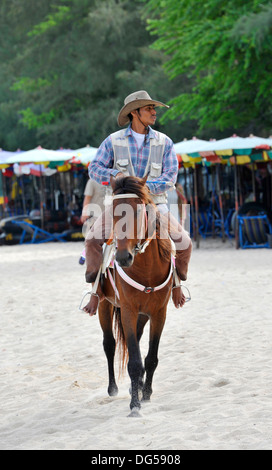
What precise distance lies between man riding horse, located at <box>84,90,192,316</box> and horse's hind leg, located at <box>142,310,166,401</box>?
37 cm

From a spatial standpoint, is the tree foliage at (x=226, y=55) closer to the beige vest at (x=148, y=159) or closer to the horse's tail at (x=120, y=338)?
the beige vest at (x=148, y=159)

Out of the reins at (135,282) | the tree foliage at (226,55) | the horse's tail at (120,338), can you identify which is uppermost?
the tree foliage at (226,55)

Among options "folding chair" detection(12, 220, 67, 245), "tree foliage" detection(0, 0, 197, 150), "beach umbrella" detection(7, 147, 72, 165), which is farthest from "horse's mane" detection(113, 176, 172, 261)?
"tree foliage" detection(0, 0, 197, 150)

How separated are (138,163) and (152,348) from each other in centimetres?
138

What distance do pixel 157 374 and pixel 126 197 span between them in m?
2.25

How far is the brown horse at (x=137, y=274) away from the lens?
14.4 ft

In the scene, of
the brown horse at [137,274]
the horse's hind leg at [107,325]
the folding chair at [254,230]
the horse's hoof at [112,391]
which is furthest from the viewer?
the folding chair at [254,230]

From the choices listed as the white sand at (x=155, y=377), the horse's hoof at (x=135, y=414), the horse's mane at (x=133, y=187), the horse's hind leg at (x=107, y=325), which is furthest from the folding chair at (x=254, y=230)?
the horse's mane at (x=133, y=187)

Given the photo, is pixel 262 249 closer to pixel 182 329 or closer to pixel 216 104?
pixel 216 104

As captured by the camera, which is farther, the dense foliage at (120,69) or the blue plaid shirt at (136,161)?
the dense foliage at (120,69)

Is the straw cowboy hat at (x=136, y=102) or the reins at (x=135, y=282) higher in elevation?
the straw cowboy hat at (x=136, y=102)

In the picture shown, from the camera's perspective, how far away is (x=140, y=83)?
30.5m

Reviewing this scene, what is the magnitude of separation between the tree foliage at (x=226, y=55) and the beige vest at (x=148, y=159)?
13523 millimetres

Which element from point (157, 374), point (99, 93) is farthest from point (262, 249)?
point (99, 93)
